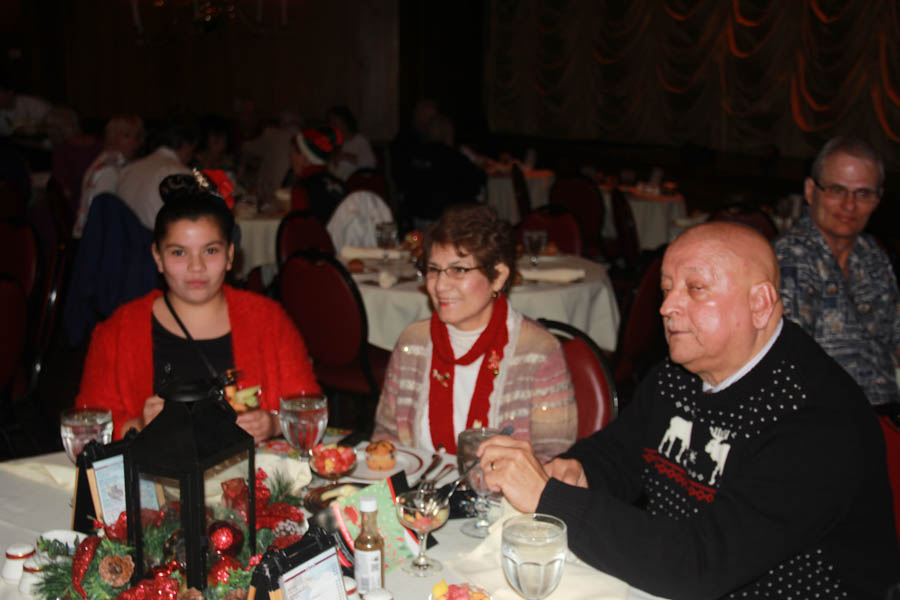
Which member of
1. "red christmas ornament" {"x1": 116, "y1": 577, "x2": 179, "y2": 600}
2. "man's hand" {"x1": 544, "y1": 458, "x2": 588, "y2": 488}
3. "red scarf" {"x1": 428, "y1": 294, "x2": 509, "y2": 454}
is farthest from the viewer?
"red scarf" {"x1": 428, "y1": 294, "x2": 509, "y2": 454}

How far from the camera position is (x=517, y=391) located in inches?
97.7

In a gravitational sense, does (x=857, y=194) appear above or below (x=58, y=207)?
above

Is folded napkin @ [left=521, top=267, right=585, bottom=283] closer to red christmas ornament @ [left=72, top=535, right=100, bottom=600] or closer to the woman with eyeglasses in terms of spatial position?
the woman with eyeglasses

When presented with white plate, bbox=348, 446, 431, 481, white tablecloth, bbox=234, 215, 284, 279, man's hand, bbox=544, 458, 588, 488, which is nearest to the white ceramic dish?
white plate, bbox=348, 446, 431, 481

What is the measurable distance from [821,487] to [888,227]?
5.88 m

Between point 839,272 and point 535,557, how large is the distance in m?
2.13

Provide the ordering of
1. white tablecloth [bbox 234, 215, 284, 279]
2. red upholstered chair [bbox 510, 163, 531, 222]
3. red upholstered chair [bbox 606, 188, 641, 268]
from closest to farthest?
white tablecloth [bbox 234, 215, 284, 279]
red upholstered chair [bbox 606, 188, 641, 268]
red upholstered chair [bbox 510, 163, 531, 222]

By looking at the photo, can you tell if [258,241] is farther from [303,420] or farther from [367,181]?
[303,420]

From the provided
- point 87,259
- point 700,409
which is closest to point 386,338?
point 87,259

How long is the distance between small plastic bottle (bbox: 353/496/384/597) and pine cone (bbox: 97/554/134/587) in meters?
0.35

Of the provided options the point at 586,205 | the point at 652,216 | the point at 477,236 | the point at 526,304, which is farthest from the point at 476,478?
the point at 652,216

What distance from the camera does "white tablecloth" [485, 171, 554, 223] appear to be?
985 centimetres

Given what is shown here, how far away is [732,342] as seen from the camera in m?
1.65

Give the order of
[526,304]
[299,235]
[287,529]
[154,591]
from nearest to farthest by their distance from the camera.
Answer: [154,591], [287,529], [526,304], [299,235]
